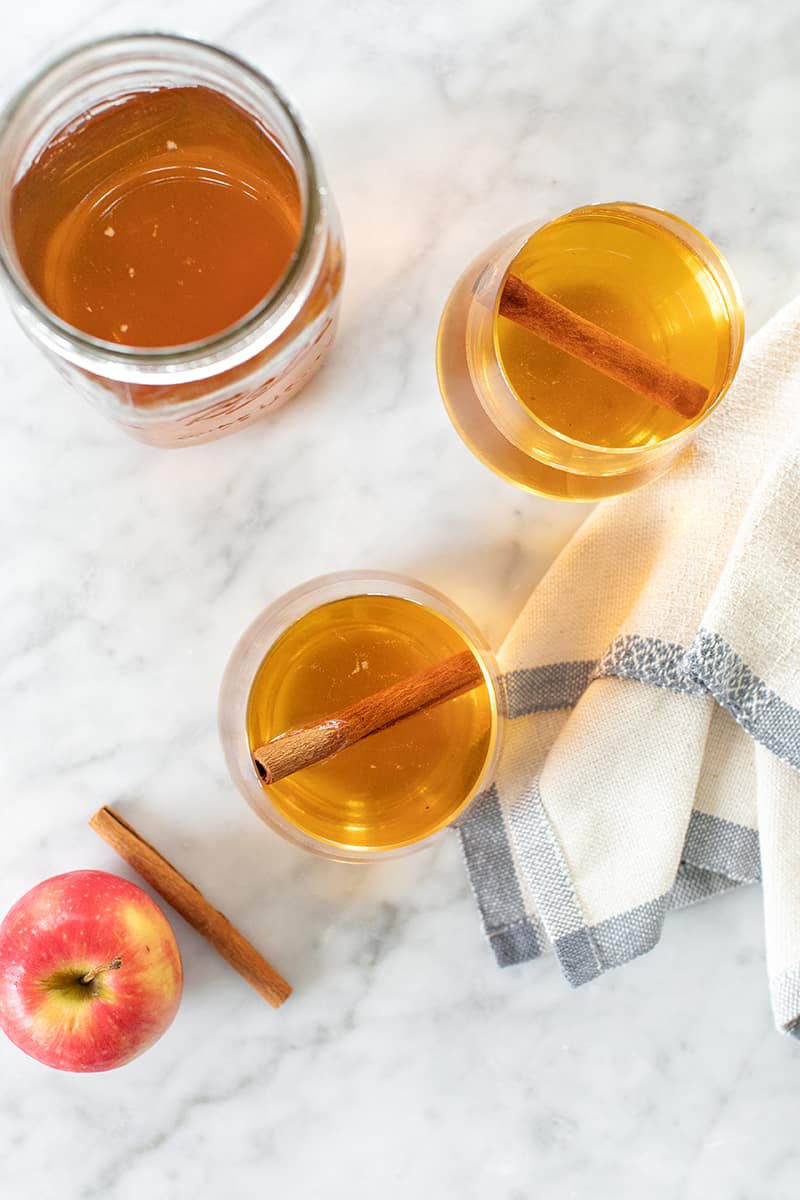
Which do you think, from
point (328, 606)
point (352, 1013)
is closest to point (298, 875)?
point (352, 1013)

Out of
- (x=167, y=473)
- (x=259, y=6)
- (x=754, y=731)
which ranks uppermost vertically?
(x=259, y=6)

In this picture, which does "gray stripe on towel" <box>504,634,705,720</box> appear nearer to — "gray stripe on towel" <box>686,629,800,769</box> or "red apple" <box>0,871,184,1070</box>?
"gray stripe on towel" <box>686,629,800,769</box>

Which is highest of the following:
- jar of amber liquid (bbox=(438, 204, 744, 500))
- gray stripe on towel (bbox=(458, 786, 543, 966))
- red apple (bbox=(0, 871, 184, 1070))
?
jar of amber liquid (bbox=(438, 204, 744, 500))

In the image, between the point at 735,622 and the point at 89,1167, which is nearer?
the point at 735,622

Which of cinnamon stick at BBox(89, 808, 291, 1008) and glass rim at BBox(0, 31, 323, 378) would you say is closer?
glass rim at BBox(0, 31, 323, 378)

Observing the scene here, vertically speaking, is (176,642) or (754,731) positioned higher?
(176,642)

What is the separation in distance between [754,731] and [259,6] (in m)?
0.63

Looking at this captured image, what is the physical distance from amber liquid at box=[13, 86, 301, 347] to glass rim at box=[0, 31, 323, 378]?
1.7 inches

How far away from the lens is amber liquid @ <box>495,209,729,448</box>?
728 millimetres

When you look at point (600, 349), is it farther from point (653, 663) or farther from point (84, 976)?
point (84, 976)

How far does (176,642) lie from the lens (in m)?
0.85

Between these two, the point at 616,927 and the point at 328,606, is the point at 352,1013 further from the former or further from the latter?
the point at 328,606

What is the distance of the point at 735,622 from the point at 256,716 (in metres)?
0.33

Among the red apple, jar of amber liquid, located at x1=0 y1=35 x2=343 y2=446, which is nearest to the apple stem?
the red apple
